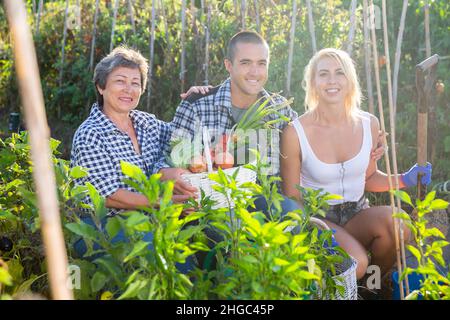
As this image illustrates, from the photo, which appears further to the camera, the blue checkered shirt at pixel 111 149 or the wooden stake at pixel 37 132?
the blue checkered shirt at pixel 111 149

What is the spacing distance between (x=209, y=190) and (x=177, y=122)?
722 millimetres

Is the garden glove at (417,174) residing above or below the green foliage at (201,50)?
below

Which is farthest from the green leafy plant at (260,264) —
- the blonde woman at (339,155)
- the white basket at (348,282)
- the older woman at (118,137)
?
the blonde woman at (339,155)

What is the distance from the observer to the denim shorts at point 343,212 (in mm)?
2566

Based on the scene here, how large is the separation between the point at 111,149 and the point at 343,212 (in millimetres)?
930

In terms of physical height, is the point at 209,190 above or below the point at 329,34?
below

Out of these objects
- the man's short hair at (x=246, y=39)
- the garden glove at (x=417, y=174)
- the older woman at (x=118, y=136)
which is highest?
the man's short hair at (x=246, y=39)

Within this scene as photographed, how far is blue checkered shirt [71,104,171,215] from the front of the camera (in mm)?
2215

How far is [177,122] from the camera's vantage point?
273 cm

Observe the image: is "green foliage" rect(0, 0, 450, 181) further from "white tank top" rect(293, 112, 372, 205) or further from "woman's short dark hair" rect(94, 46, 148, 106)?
"woman's short dark hair" rect(94, 46, 148, 106)

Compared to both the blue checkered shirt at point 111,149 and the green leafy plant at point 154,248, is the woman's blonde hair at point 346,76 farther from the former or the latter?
the green leafy plant at point 154,248
